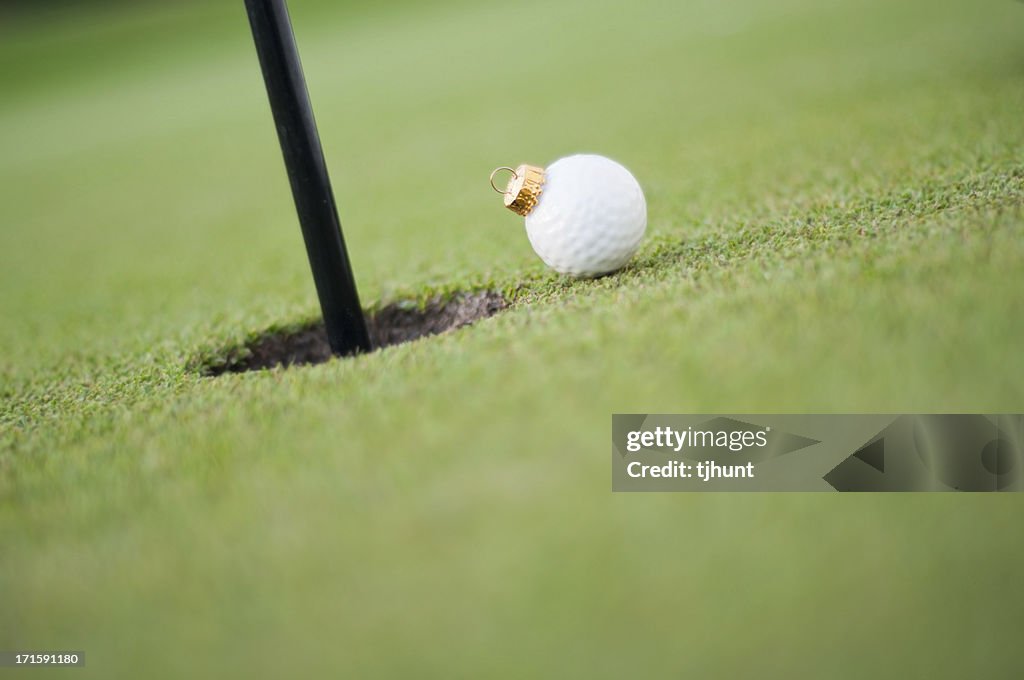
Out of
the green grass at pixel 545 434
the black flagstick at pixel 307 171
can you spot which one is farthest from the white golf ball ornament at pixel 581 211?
the black flagstick at pixel 307 171

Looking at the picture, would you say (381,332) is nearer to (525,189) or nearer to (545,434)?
(525,189)

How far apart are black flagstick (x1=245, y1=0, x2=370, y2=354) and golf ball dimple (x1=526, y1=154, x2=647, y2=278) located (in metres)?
0.54

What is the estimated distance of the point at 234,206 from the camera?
16.4 ft

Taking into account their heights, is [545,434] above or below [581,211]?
below

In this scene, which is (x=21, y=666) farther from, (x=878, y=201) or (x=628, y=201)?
(x=878, y=201)

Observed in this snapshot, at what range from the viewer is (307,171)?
2039 mm

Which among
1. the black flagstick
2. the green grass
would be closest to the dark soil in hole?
the green grass

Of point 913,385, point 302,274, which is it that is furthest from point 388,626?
point 302,274

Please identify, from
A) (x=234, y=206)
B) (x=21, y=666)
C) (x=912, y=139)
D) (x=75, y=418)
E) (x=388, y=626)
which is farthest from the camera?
(x=234, y=206)

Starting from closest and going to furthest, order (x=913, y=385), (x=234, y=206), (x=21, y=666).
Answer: (x=21, y=666)
(x=913, y=385)
(x=234, y=206)

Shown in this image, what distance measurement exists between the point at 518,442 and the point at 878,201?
5.56 feet

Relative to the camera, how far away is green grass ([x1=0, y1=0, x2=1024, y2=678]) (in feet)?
3.22

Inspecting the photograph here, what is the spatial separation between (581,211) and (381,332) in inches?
32.5

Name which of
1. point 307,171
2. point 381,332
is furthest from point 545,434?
point 381,332
